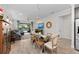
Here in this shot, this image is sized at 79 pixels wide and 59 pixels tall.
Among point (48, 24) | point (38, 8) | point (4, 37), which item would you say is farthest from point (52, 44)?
point (4, 37)

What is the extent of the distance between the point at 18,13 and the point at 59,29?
1121mm

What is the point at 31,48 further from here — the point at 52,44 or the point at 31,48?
the point at 52,44

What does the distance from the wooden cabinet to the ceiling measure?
461 millimetres

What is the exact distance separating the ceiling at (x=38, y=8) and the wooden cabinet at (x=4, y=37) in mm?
461

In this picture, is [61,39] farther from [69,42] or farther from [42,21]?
[42,21]

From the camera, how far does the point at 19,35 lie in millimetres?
2879

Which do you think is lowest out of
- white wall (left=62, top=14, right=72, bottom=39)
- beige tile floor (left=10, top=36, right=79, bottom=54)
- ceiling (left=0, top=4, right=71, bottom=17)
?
beige tile floor (left=10, top=36, right=79, bottom=54)

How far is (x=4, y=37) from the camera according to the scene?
276 cm

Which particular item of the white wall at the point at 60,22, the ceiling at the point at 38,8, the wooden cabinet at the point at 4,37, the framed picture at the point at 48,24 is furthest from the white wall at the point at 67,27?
the wooden cabinet at the point at 4,37

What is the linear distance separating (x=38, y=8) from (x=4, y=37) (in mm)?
1118

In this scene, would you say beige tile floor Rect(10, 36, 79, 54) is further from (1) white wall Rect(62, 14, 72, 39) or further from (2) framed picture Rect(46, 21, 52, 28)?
(2) framed picture Rect(46, 21, 52, 28)

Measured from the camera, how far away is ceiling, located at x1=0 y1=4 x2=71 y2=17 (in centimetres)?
283

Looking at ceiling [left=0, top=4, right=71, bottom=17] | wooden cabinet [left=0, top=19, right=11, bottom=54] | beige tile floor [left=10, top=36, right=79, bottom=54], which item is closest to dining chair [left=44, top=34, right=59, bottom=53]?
beige tile floor [left=10, top=36, right=79, bottom=54]
